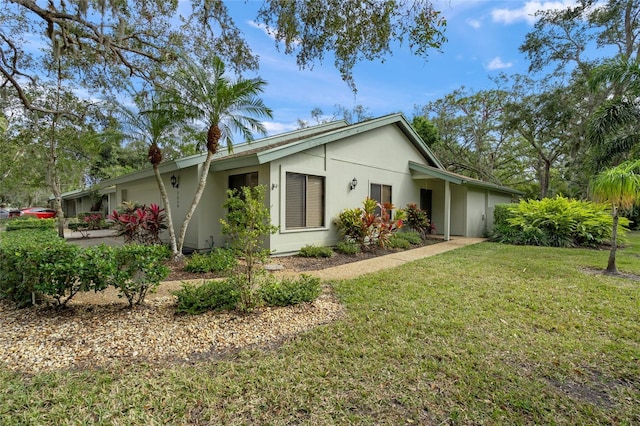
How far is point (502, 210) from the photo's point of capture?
13164 millimetres

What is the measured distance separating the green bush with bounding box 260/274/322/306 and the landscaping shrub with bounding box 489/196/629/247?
34.6ft

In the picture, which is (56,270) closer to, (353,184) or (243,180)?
(243,180)

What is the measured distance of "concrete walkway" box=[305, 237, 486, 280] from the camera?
6.67 metres

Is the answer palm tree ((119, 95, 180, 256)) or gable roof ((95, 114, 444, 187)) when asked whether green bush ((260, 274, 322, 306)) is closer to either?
gable roof ((95, 114, 444, 187))

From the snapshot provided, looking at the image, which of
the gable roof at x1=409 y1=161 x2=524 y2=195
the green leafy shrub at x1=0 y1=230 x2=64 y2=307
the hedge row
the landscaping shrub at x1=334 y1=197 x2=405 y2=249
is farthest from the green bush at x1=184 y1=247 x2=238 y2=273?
the gable roof at x1=409 y1=161 x2=524 y2=195

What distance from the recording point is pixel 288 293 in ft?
14.9

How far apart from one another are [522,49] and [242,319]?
2305 centimetres

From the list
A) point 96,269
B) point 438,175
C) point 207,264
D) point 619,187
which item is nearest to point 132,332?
point 96,269

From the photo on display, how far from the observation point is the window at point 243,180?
28.8 feet

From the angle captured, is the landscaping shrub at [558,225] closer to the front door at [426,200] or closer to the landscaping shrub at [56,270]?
the front door at [426,200]

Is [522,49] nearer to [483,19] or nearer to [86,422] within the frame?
[483,19]

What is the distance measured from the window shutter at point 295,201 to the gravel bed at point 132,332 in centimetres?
441

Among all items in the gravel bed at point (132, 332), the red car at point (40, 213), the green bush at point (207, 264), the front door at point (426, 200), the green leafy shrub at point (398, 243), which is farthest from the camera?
the red car at point (40, 213)

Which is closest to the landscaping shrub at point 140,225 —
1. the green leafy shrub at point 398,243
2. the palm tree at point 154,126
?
the palm tree at point 154,126
